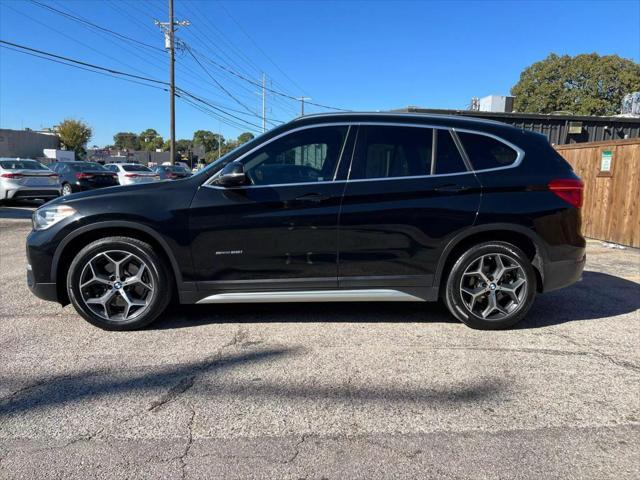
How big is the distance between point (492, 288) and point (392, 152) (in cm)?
151

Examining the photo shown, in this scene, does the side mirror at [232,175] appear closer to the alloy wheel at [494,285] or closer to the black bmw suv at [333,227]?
the black bmw suv at [333,227]

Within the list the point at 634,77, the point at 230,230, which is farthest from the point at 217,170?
the point at 634,77

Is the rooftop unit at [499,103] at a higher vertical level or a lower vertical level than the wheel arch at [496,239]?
higher

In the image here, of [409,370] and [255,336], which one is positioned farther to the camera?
[255,336]

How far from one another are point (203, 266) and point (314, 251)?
957mm

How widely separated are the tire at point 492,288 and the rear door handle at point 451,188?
53cm

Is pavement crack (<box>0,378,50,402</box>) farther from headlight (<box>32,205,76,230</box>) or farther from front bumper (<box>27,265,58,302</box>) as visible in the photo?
headlight (<box>32,205,76,230</box>)

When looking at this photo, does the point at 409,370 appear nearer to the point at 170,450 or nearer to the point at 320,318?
the point at 320,318

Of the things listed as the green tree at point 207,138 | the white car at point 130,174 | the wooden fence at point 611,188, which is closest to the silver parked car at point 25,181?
the white car at point 130,174

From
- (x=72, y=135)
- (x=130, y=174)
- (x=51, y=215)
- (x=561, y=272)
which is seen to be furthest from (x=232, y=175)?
(x=72, y=135)

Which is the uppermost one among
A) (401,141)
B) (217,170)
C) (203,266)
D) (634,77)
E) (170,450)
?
(634,77)

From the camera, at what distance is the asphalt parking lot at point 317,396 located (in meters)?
→ 2.29

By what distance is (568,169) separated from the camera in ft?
13.6

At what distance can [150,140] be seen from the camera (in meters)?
153
